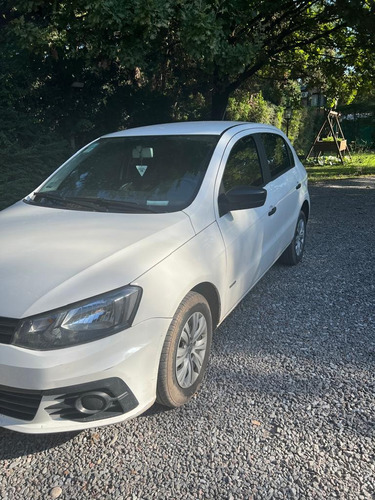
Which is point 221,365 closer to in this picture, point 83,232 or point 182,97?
point 83,232

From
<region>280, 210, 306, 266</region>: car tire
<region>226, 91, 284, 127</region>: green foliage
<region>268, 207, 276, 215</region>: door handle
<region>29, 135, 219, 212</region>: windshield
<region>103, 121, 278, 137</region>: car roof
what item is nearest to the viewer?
<region>29, 135, 219, 212</region>: windshield

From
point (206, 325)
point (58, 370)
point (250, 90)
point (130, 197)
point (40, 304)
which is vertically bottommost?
point (206, 325)

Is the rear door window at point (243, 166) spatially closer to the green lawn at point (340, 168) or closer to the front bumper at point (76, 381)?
the front bumper at point (76, 381)

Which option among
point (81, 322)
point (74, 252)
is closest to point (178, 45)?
point (74, 252)

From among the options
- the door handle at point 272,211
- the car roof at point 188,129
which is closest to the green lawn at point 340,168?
the door handle at point 272,211

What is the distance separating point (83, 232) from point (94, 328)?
0.76 meters

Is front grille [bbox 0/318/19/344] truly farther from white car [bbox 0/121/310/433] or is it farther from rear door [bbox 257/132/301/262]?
rear door [bbox 257/132/301/262]

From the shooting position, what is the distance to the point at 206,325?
2.85 meters

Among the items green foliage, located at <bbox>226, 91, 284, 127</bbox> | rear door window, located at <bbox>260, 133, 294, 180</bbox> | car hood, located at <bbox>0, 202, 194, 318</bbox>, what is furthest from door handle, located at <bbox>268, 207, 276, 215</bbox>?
green foliage, located at <bbox>226, 91, 284, 127</bbox>

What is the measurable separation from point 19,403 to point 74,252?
2.70ft

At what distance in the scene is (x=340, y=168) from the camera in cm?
1521

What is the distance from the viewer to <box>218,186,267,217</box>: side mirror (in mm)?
3057

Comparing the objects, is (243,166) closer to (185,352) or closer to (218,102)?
(185,352)

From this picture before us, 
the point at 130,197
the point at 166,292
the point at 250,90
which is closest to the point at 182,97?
the point at 250,90
